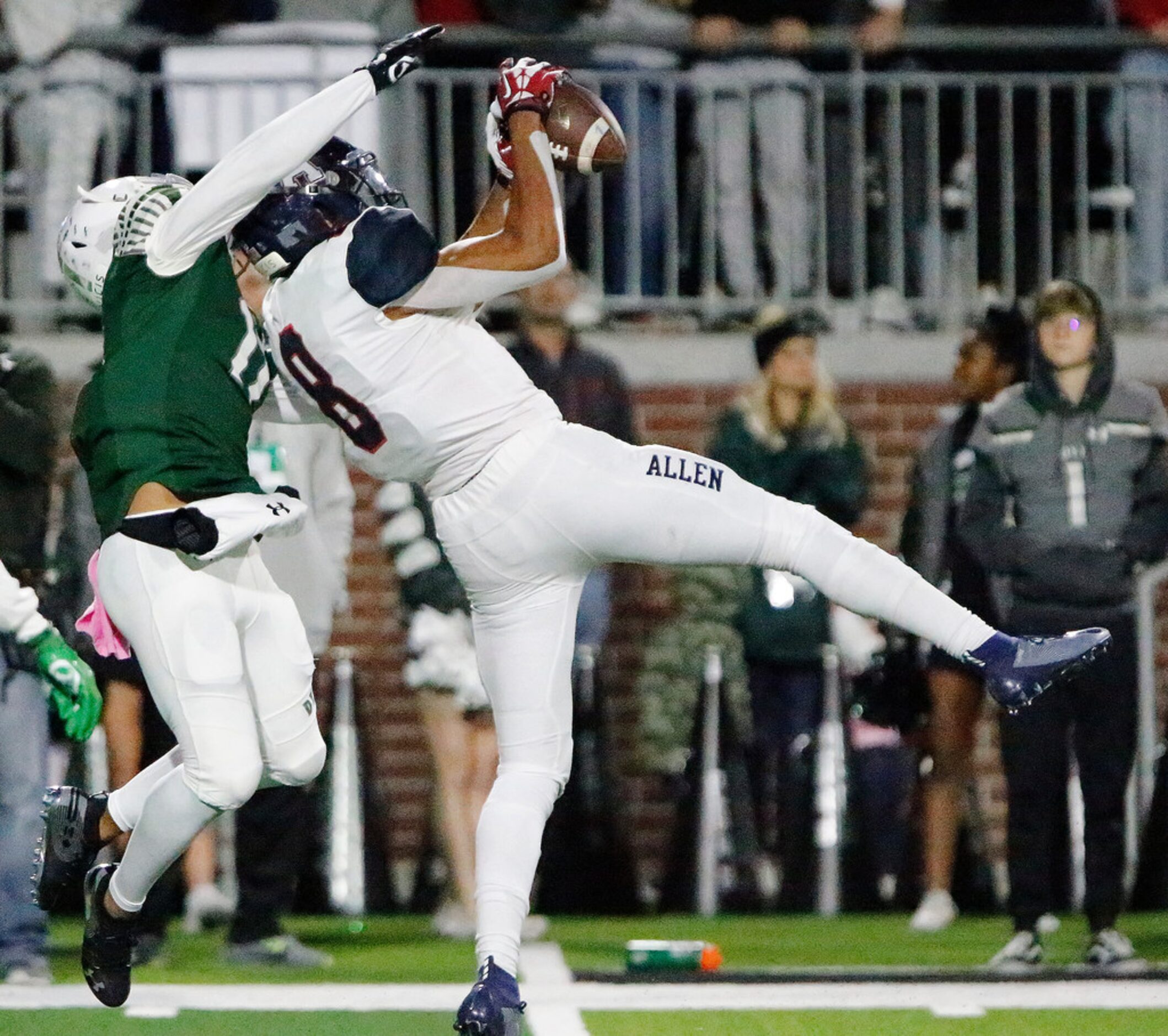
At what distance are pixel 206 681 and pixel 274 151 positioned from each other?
1.18 metres

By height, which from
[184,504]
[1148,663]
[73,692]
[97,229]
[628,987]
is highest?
[97,229]

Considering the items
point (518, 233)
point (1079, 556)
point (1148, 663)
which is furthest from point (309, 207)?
point (1148, 663)

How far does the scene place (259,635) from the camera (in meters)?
5.78

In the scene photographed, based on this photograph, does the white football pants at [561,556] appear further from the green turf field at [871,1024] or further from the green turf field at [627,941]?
the green turf field at [627,941]

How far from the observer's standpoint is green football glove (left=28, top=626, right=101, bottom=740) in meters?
6.01

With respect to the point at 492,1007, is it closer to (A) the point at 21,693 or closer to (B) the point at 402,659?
(A) the point at 21,693

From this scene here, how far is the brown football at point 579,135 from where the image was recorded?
5441 millimetres

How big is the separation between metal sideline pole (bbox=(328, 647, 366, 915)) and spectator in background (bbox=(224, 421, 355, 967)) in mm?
1239

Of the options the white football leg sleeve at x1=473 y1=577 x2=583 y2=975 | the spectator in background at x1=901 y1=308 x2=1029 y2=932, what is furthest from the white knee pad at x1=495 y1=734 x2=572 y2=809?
the spectator in background at x1=901 y1=308 x2=1029 y2=932

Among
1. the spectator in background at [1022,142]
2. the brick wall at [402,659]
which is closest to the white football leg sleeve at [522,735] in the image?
the brick wall at [402,659]

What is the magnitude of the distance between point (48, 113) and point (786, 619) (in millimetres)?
3449

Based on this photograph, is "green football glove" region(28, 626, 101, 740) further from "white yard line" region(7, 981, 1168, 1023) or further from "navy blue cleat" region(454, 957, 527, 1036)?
"navy blue cleat" region(454, 957, 527, 1036)

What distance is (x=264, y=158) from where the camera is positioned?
5363 mm

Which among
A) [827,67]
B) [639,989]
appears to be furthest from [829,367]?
[639,989]
